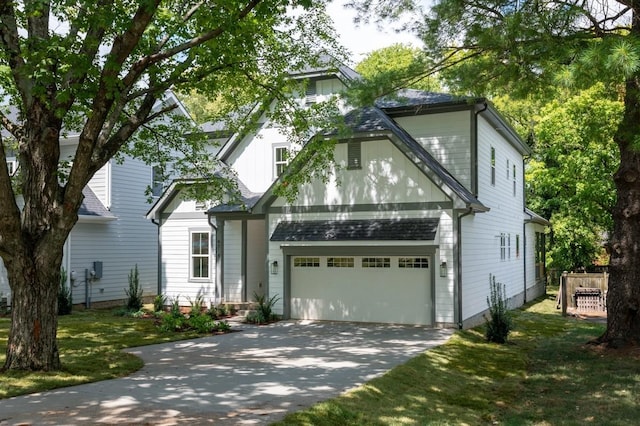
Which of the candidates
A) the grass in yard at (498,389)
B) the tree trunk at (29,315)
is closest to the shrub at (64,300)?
the tree trunk at (29,315)

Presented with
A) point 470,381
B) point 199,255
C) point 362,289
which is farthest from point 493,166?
point 470,381

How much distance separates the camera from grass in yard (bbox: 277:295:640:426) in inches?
308

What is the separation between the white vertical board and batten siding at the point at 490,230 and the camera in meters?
16.5

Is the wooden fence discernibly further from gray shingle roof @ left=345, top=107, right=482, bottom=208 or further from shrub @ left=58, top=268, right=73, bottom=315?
shrub @ left=58, top=268, right=73, bottom=315

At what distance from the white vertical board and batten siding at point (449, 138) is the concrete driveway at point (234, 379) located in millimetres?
5083

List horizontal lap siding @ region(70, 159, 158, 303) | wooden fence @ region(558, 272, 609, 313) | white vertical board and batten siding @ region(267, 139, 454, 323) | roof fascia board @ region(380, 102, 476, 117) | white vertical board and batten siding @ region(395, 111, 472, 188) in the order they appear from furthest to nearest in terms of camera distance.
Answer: horizontal lap siding @ region(70, 159, 158, 303) → wooden fence @ region(558, 272, 609, 313) → white vertical board and batten siding @ region(395, 111, 472, 188) → roof fascia board @ region(380, 102, 476, 117) → white vertical board and batten siding @ region(267, 139, 454, 323)

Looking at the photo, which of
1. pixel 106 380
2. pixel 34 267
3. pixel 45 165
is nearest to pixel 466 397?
pixel 106 380

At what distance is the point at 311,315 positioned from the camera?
17.2 meters

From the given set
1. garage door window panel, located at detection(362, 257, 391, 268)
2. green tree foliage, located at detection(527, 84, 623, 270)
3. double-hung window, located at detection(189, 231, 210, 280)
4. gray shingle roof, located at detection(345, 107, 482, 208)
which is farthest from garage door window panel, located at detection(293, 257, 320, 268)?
green tree foliage, located at detection(527, 84, 623, 270)

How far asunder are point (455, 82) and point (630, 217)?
485 cm

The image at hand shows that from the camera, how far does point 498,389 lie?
991 cm

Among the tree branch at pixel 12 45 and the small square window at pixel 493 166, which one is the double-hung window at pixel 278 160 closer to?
the small square window at pixel 493 166

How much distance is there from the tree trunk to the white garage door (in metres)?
8.84

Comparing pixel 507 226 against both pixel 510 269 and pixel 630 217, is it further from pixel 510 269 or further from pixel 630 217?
pixel 630 217
